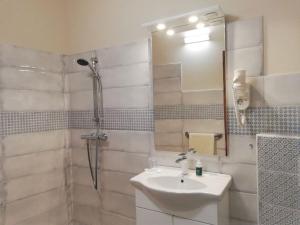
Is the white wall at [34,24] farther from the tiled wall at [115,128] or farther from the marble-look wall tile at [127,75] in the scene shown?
the marble-look wall tile at [127,75]

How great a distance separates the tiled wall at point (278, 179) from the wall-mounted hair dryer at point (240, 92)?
0.21 m

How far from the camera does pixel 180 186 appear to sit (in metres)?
1.66

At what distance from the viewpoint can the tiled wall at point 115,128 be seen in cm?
198

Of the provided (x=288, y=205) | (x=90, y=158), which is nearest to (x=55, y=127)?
(x=90, y=158)

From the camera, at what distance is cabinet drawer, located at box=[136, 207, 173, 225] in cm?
151

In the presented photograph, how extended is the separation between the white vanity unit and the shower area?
0.37m

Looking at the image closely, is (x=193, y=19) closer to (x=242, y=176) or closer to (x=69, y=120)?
(x=242, y=176)

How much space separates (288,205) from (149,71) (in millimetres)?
1324

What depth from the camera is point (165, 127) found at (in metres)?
1.89

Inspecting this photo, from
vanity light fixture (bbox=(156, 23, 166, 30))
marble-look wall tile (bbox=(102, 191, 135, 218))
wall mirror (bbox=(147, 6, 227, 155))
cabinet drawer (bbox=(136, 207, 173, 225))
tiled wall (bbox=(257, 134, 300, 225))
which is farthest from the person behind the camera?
marble-look wall tile (bbox=(102, 191, 135, 218))

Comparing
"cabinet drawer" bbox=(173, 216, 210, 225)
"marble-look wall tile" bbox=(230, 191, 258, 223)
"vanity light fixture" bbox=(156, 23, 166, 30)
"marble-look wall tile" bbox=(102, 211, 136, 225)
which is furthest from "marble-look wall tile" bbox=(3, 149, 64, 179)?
"marble-look wall tile" bbox=(230, 191, 258, 223)

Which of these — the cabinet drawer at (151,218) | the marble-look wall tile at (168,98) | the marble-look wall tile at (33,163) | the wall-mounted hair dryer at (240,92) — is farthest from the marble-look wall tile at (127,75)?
the cabinet drawer at (151,218)

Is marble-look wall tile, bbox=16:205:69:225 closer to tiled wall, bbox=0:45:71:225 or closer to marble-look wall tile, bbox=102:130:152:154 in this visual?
tiled wall, bbox=0:45:71:225

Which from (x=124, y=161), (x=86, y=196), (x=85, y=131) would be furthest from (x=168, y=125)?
(x=86, y=196)
